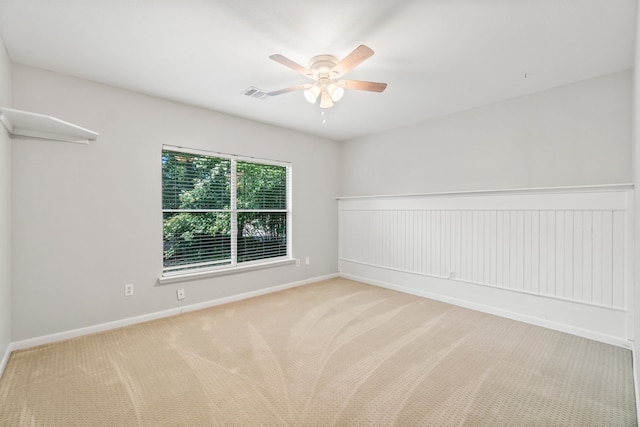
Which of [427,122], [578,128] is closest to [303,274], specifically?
[427,122]

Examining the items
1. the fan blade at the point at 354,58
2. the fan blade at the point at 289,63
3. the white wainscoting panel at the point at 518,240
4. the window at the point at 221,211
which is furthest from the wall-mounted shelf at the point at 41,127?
the white wainscoting panel at the point at 518,240

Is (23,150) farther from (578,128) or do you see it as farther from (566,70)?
(578,128)

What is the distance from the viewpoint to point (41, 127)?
2.37 metres

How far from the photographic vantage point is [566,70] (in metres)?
2.68

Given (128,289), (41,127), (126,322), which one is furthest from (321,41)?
(126,322)

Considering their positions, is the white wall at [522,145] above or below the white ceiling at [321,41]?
below

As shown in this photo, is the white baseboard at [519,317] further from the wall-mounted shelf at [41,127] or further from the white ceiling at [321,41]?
the wall-mounted shelf at [41,127]

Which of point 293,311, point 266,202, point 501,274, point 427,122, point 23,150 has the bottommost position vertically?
point 293,311

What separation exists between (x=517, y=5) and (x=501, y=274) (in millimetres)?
2668

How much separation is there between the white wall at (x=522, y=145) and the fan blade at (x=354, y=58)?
2237 mm

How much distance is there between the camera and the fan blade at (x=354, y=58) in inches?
73.5

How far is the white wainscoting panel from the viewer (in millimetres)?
2656

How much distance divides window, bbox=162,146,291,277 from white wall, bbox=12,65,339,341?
0.52ft

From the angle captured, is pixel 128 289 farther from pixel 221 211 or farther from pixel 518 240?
pixel 518 240
